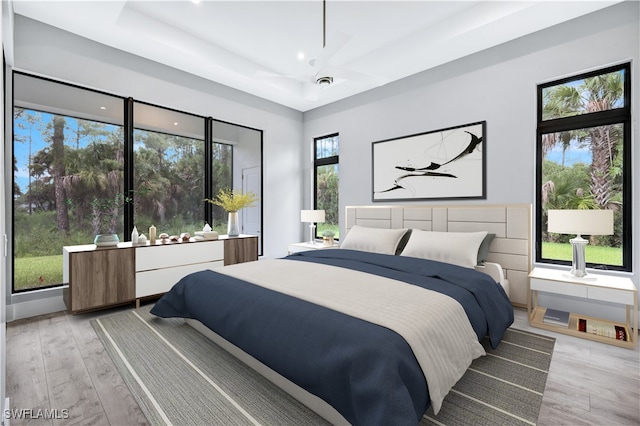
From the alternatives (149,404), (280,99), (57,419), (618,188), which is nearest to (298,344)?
(149,404)

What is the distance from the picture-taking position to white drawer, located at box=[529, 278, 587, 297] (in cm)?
270

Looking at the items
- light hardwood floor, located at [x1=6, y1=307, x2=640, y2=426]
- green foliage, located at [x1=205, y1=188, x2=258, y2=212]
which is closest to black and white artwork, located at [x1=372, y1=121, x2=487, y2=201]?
light hardwood floor, located at [x1=6, y1=307, x2=640, y2=426]

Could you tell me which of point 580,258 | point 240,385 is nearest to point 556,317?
point 580,258

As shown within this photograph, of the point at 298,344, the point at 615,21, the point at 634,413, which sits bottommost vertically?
the point at 634,413

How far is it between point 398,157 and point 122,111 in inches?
139

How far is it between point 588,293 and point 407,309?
75.7 inches

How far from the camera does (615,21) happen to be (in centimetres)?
290

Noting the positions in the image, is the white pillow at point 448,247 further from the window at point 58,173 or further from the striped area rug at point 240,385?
the window at point 58,173

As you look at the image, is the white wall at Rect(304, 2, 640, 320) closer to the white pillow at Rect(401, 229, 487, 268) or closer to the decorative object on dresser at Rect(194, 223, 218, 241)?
the white pillow at Rect(401, 229, 487, 268)

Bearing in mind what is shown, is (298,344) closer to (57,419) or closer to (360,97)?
(57,419)

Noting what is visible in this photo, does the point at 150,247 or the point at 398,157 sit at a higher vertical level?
the point at 398,157

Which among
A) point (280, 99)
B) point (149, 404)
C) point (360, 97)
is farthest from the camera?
point (280, 99)

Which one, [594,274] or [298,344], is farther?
[594,274]

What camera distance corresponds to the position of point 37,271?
3.29m
